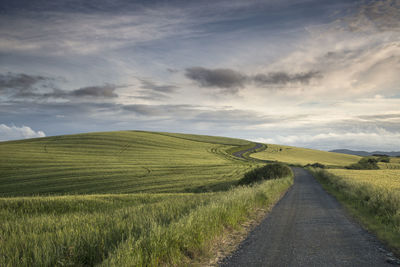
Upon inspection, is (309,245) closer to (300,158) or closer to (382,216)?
(382,216)

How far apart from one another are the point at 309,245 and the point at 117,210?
25.9ft

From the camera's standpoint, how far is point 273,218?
11234 millimetres

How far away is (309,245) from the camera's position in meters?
7.32

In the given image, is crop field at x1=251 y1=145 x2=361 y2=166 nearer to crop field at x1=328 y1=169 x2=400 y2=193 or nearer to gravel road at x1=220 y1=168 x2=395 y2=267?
crop field at x1=328 y1=169 x2=400 y2=193

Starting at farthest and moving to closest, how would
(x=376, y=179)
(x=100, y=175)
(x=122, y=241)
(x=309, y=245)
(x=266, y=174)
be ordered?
(x=100, y=175), (x=266, y=174), (x=376, y=179), (x=309, y=245), (x=122, y=241)

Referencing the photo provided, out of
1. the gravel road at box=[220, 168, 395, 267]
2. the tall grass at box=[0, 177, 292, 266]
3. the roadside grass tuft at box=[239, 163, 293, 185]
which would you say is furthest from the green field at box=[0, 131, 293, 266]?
the roadside grass tuft at box=[239, 163, 293, 185]

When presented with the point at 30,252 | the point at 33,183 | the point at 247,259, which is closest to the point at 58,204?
the point at 30,252

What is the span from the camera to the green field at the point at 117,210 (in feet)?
17.2

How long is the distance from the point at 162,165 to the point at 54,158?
23.0m

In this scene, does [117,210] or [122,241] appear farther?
[117,210]

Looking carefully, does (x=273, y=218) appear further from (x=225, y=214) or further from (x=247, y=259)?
(x=247, y=259)

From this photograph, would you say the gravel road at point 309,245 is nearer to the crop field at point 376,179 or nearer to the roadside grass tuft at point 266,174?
the crop field at point 376,179

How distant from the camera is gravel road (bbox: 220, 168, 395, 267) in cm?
610

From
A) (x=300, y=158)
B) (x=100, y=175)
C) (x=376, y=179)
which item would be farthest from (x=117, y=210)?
(x=300, y=158)
